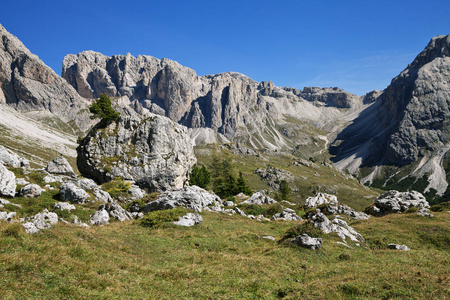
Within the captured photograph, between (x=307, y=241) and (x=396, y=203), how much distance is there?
38.1 m

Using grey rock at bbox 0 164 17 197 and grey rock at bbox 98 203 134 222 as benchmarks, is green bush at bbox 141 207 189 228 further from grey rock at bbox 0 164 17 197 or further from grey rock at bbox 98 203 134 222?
grey rock at bbox 0 164 17 197

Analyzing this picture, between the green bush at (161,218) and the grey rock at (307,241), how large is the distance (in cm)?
1571

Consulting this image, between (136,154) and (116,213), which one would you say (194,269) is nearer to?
(116,213)

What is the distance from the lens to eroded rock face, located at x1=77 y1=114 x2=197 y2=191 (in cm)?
6244

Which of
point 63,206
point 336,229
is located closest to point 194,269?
point 336,229

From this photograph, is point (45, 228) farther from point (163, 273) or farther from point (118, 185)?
point (118, 185)

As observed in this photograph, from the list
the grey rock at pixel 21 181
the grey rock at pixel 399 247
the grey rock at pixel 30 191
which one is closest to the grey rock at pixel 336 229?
the grey rock at pixel 399 247

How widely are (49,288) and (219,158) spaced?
306 ft

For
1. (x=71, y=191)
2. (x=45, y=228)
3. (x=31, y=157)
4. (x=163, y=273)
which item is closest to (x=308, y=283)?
(x=163, y=273)

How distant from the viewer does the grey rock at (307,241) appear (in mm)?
23709

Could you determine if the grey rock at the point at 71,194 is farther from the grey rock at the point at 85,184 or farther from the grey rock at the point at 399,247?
the grey rock at the point at 399,247

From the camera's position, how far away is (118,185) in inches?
2186

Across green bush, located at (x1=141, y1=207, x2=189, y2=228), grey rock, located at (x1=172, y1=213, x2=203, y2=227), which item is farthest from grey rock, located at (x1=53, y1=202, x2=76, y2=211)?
grey rock, located at (x1=172, y1=213, x2=203, y2=227)

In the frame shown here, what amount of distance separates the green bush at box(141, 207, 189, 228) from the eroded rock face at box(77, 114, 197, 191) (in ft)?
102
